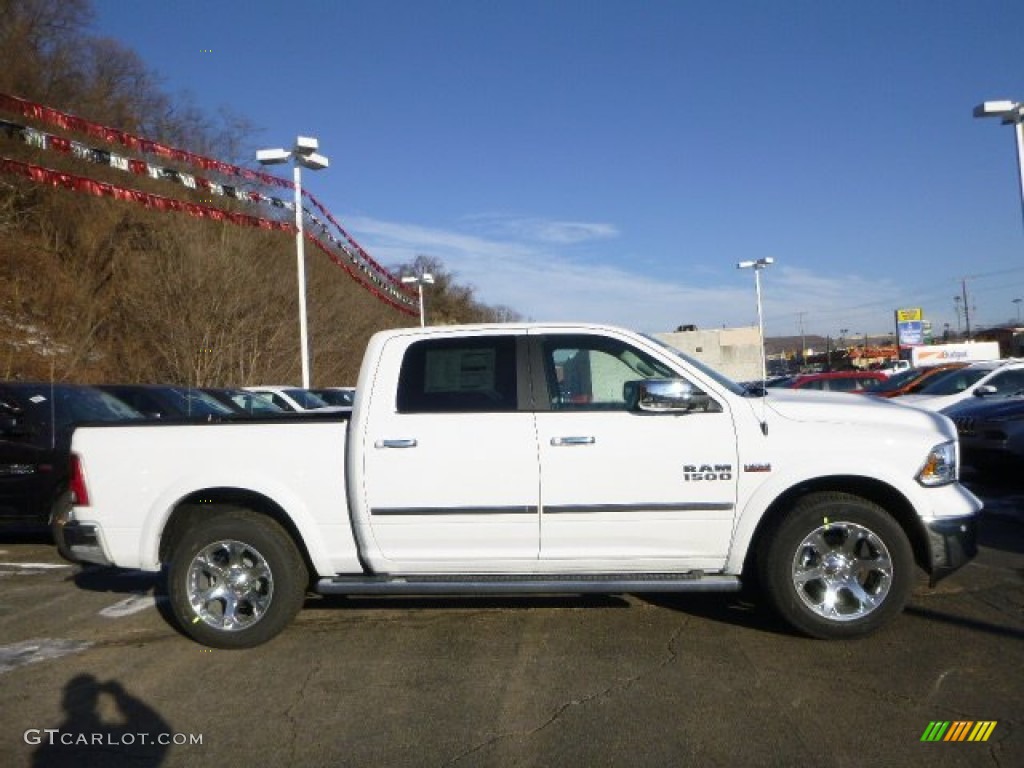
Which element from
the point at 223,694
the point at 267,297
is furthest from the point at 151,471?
the point at 267,297

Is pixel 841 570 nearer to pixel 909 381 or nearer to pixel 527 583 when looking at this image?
pixel 527 583

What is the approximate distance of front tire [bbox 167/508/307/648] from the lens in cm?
525

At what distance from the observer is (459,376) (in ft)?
17.5

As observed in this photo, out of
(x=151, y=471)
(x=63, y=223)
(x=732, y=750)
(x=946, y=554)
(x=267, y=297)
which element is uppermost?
(x=63, y=223)

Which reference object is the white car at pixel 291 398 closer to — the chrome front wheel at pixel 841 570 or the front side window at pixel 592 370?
the front side window at pixel 592 370

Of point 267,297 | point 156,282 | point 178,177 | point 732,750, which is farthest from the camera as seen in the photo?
point 267,297

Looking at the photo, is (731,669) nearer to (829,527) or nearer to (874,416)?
(829,527)

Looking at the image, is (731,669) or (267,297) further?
(267,297)

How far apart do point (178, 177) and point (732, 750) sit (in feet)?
51.6

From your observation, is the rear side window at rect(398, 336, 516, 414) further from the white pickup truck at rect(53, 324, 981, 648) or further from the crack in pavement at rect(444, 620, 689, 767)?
the crack in pavement at rect(444, 620, 689, 767)

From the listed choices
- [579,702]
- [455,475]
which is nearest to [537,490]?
[455,475]

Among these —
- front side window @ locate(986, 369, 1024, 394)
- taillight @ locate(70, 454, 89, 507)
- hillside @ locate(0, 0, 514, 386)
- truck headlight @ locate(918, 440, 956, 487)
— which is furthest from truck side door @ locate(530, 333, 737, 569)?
hillside @ locate(0, 0, 514, 386)

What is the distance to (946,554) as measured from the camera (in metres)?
4.89

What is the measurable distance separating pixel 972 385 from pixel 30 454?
547 inches
